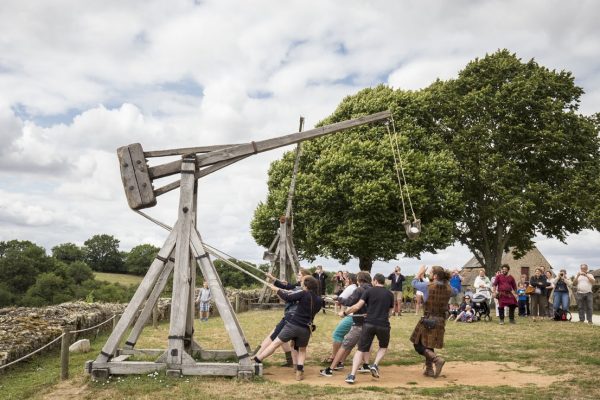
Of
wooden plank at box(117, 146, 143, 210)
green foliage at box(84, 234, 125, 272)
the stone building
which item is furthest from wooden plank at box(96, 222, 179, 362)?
green foliage at box(84, 234, 125, 272)

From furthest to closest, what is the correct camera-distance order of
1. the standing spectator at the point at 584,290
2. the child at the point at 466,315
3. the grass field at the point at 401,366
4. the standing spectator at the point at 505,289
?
the child at the point at 466,315 < the standing spectator at the point at 584,290 < the standing spectator at the point at 505,289 < the grass field at the point at 401,366

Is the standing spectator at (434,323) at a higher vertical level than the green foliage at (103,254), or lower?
lower

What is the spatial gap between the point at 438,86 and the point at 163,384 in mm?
24723

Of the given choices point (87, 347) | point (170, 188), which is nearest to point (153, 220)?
point (170, 188)

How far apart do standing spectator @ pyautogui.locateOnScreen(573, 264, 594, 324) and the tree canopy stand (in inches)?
291

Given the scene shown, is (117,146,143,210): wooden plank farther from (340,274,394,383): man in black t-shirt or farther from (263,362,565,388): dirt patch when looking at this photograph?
(340,274,394,383): man in black t-shirt

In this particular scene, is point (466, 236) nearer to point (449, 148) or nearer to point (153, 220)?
point (449, 148)

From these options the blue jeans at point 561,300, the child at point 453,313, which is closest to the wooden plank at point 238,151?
the child at point 453,313

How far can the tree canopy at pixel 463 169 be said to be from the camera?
83.1ft

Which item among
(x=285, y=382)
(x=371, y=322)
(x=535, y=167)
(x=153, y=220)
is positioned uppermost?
(x=535, y=167)

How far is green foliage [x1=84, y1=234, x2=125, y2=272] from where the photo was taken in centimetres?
6688

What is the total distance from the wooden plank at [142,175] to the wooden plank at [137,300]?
707 millimetres

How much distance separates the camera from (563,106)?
26.0 metres

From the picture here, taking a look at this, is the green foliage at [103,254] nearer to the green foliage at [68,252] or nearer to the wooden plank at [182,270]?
the green foliage at [68,252]
